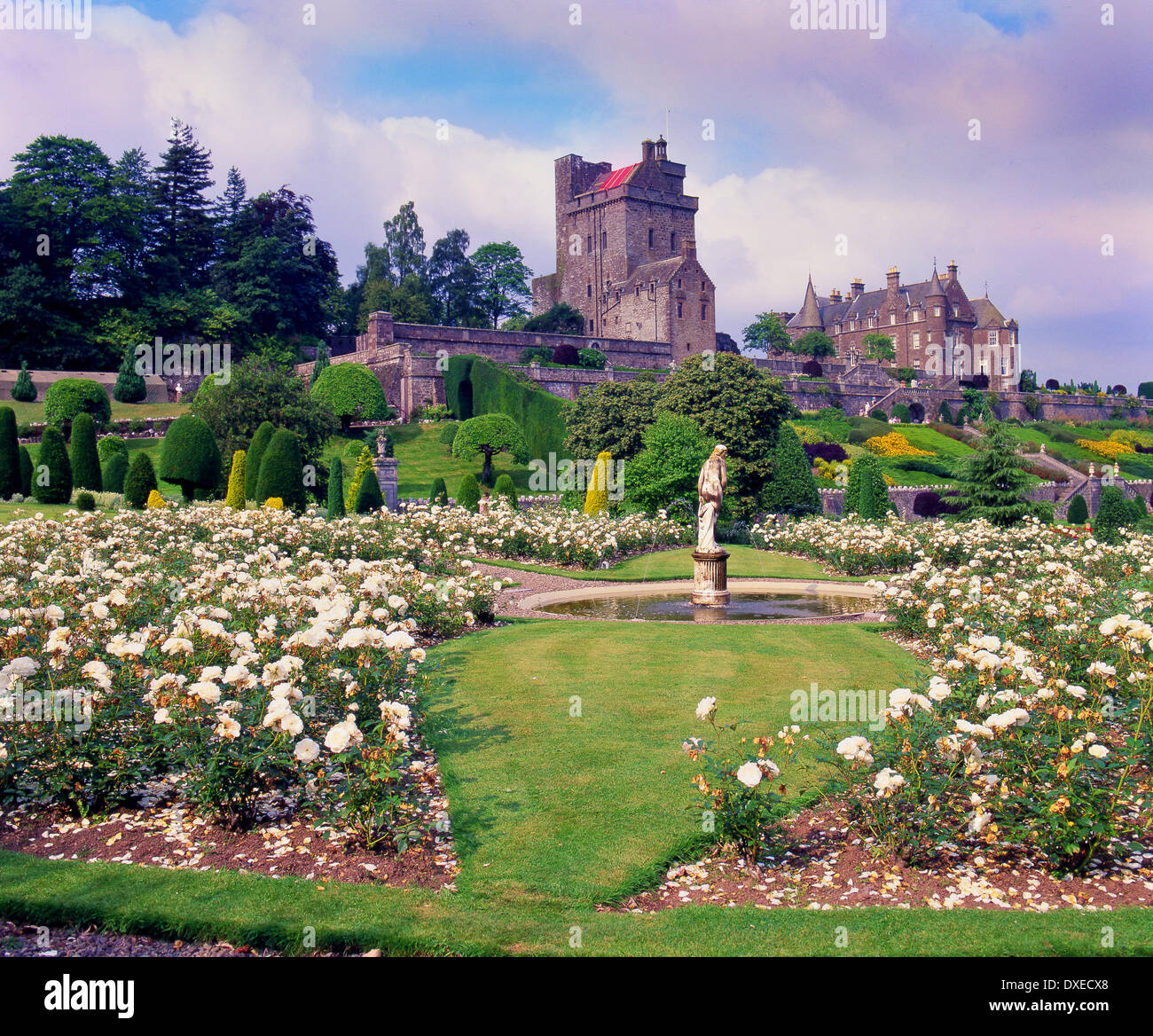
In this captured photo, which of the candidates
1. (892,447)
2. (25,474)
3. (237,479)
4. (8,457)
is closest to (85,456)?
(25,474)

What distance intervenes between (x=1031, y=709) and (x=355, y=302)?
6806cm

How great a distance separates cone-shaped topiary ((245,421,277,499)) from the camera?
27903mm

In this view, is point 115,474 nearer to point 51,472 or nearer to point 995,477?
point 51,472

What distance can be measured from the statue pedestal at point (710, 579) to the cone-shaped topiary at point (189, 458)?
757 inches

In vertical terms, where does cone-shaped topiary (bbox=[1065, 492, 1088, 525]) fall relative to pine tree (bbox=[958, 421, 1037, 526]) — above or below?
below

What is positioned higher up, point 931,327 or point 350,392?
point 931,327

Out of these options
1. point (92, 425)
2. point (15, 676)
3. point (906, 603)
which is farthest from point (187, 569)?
point (92, 425)

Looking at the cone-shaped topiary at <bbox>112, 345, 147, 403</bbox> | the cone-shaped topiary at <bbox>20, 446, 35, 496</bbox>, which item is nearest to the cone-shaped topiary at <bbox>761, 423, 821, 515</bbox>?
the cone-shaped topiary at <bbox>20, 446, 35, 496</bbox>

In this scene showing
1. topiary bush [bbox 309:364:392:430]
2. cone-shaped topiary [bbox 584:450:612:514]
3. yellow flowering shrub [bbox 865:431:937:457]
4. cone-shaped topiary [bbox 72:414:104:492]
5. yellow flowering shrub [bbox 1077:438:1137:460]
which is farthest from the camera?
yellow flowering shrub [bbox 1077:438:1137:460]

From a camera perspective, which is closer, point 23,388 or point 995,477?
point 995,477

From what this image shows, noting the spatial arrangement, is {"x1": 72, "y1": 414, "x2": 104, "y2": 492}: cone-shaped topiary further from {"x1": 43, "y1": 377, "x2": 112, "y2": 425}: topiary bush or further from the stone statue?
the stone statue

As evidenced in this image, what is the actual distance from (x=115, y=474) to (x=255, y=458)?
5.48m

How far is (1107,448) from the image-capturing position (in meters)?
67.4

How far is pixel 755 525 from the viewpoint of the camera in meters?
32.9
